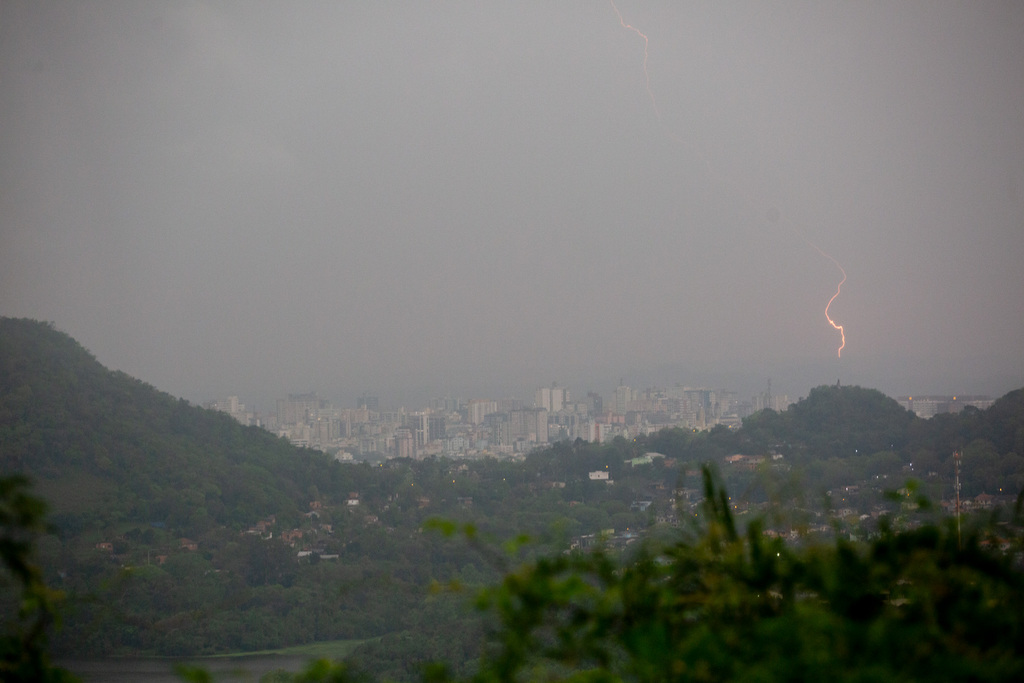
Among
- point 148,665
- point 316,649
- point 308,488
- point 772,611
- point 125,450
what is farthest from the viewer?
point 125,450

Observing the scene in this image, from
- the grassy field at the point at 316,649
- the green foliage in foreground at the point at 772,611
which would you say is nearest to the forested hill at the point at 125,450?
the grassy field at the point at 316,649

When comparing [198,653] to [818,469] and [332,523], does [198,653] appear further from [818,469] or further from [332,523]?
[818,469]

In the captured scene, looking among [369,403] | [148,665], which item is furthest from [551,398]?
[148,665]

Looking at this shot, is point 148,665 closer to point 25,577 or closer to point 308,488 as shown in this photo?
point 308,488

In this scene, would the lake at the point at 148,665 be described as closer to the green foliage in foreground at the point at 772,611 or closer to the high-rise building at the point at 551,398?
the green foliage in foreground at the point at 772,611

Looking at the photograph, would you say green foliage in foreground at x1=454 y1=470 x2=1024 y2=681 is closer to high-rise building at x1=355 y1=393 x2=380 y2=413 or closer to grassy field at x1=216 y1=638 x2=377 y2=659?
grassy field at x1=216 y1=638 x2=377 y2=659

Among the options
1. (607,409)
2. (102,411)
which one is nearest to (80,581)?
(102,411)
